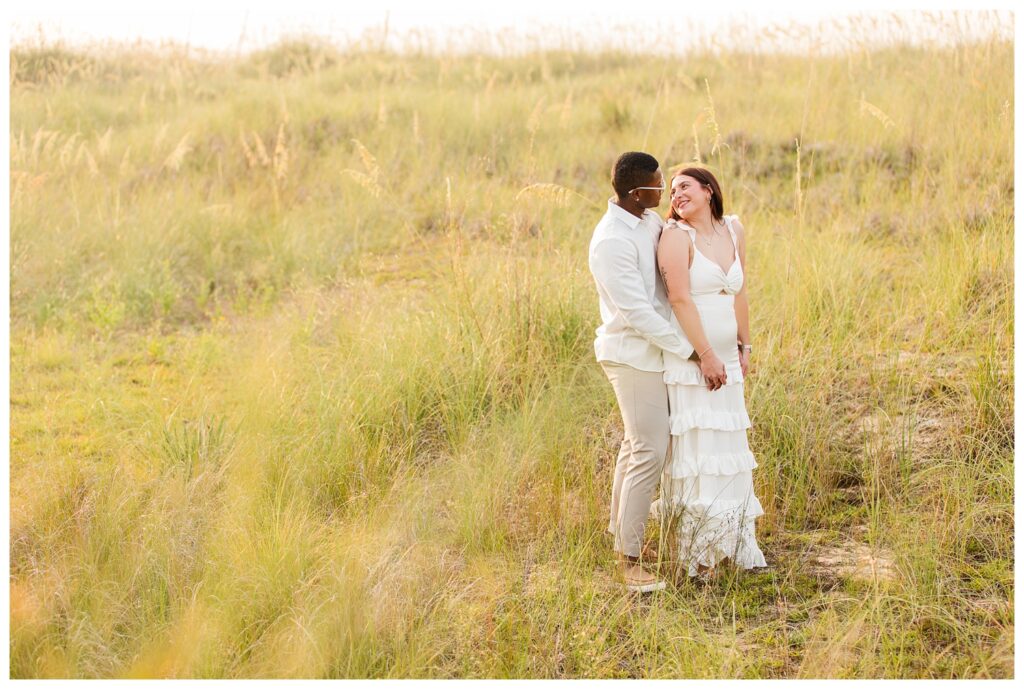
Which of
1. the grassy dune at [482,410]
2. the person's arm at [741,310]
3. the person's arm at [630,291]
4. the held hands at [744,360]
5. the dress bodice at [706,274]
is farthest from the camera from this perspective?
the held hands at [744,360]

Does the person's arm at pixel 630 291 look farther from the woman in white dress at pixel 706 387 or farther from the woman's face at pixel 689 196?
the woman's face at pixel 689 196

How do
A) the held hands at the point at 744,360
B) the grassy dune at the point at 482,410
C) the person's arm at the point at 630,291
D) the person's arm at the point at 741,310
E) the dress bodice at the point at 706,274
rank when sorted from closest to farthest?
the grassy dune at the point at 482,410 < the person's arm at the point at 630,291 < the dress bodice at the point at 706,274 < the person's arm at the point at 741,310 < the held hands at the point at 744,360

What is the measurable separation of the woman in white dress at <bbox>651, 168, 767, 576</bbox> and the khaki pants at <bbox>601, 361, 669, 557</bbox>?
0.19 feet

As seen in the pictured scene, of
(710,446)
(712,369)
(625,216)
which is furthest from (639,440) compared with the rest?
(625,216)

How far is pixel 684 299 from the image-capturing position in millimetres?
4070

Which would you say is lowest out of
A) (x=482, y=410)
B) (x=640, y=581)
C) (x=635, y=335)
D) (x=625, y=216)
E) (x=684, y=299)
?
(x=640, y=581)

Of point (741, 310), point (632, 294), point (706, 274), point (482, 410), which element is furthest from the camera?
point (482, 410)

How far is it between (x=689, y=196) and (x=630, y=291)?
487 millimetres

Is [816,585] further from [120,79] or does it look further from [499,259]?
[120,79]

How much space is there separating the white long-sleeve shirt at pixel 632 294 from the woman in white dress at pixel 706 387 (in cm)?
6

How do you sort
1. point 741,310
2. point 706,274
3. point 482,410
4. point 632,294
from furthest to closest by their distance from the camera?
point 482,410 → point 741,310 → point 706,274 → point 632,294

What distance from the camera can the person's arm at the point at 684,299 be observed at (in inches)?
160

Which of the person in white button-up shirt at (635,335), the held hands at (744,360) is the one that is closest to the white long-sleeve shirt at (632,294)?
the person in white button-up shirt at (635,335)

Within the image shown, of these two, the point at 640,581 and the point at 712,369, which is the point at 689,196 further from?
the point at 640,581
